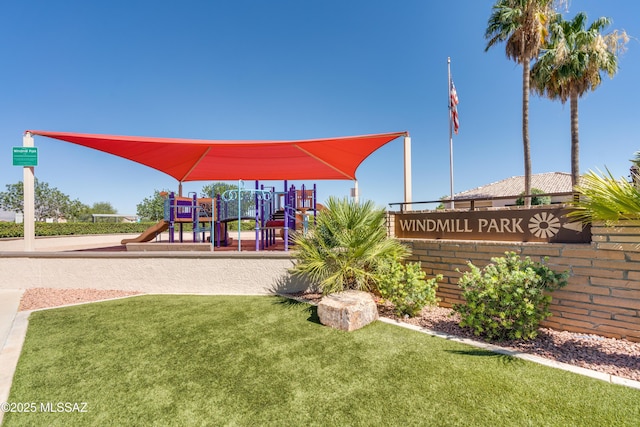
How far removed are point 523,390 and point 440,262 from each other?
9.48ft

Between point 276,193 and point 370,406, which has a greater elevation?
point 276,193

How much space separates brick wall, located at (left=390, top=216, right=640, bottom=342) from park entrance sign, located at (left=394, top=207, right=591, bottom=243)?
189 mm

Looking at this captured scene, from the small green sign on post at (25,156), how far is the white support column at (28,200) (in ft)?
0.45

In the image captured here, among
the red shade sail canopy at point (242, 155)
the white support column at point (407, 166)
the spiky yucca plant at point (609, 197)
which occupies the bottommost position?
the spiky yucca plant at point (609, 197)

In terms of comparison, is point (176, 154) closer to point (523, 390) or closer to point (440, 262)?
point (440, 262)

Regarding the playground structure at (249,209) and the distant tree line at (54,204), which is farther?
the distant tree line at (54,204)

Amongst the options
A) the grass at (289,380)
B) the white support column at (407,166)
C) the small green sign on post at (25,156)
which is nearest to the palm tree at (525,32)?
the white support column at (407,166)

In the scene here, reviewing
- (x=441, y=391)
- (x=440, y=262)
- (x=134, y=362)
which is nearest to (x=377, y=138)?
(x=440, y=262)

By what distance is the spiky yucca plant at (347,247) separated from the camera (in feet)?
18.0

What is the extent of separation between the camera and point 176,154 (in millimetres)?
8734

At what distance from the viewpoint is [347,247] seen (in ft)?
18.5

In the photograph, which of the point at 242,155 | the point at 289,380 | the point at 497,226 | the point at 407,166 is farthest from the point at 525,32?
the point at 289,380

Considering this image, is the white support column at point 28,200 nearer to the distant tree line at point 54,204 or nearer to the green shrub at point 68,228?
the green shrub at point 68,228

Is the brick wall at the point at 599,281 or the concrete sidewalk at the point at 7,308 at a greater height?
the brick wall at the point at 599,281
